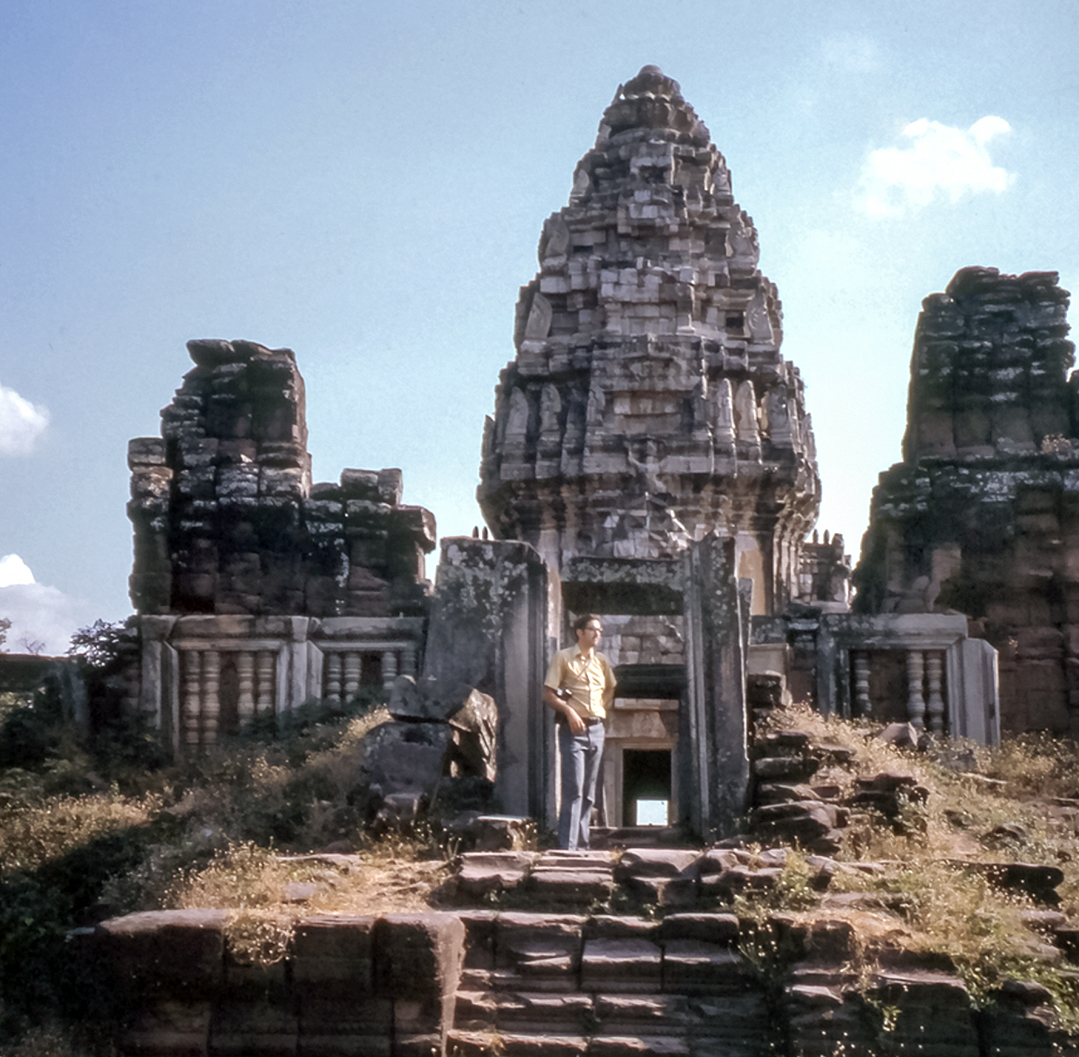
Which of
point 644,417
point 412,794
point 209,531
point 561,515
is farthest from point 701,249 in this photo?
point 412,794

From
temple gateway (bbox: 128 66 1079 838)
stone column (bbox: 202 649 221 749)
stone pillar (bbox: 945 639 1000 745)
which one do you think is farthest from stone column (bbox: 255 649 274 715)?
stone pillar (bbox: 945 639 1000 745)

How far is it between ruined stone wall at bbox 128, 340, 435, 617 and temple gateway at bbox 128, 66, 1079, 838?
4 cm

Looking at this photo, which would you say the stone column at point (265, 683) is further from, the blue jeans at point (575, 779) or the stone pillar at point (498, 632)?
the blue jeans at point (575, 779)

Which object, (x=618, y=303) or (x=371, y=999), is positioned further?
(x=618, y=303)

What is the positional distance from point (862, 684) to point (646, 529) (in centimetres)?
690

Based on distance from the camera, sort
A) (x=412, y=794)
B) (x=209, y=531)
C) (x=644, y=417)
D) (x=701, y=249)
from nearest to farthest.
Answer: (x=412, y=794) → (x=209, y=531) → (x=644, y=417) → (x=701, y=249)

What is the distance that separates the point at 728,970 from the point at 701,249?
677 inches

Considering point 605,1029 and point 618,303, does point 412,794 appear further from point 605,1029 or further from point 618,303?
point 618,303

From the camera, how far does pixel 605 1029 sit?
590cm

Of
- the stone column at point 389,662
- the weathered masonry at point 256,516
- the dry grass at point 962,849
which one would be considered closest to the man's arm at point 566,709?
the dry grass at point 962,849

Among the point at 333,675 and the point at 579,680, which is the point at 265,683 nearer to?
the point at 333,675

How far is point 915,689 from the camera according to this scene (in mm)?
12406

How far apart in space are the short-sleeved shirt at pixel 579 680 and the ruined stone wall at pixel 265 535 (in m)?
6.81

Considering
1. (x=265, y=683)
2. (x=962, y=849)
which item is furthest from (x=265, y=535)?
(x=962, y=849)
